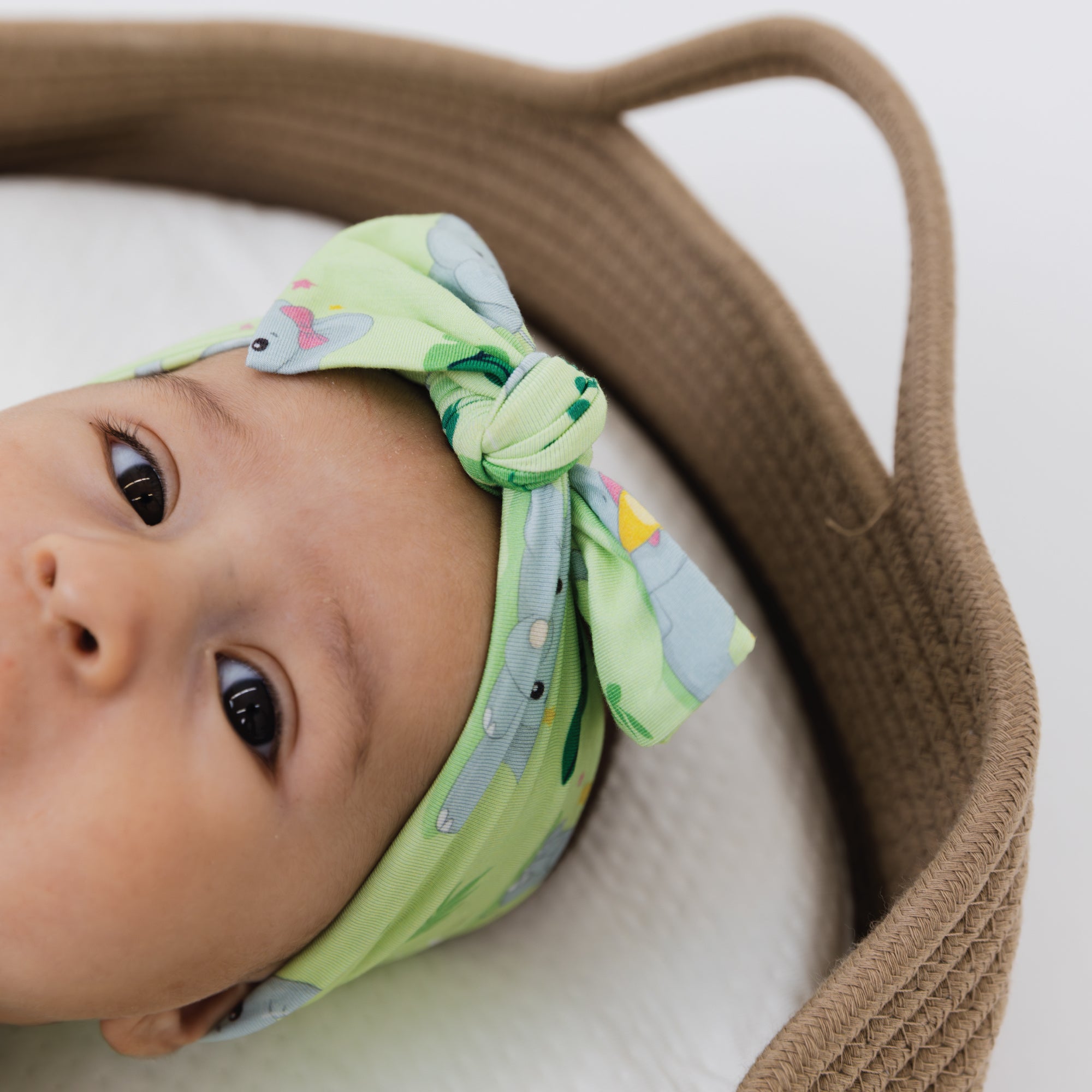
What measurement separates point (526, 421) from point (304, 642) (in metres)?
0.16

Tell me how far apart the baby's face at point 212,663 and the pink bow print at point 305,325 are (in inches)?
1.0

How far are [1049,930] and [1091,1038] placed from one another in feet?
0.25

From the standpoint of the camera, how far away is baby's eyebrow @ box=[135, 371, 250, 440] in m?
0.58

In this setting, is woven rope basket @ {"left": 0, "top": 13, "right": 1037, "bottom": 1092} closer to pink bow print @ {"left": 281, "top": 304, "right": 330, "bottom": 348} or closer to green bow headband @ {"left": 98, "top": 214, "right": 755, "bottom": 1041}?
green bow headband @ {"left": 98, "top": 214, "right": 755, "bottom": 1041}

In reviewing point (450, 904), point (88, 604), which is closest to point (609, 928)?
point (450, 904)

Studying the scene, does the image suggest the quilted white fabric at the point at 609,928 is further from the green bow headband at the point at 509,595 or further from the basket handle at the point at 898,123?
the basket handle at the point at 898,123

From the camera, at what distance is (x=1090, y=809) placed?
33.0 inches

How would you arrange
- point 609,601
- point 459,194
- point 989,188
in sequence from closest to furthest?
1. point 609,601
2. point 459,194
3. point 989,188

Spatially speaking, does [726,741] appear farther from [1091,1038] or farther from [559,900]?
[1091,1038]

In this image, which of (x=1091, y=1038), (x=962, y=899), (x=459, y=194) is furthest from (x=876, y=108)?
(x=1091, y=1038)

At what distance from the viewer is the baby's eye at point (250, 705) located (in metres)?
0.53

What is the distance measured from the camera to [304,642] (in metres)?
0.54

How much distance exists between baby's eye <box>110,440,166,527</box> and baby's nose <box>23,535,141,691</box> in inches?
2.8

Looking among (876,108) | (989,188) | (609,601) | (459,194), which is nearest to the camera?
(609,601)
